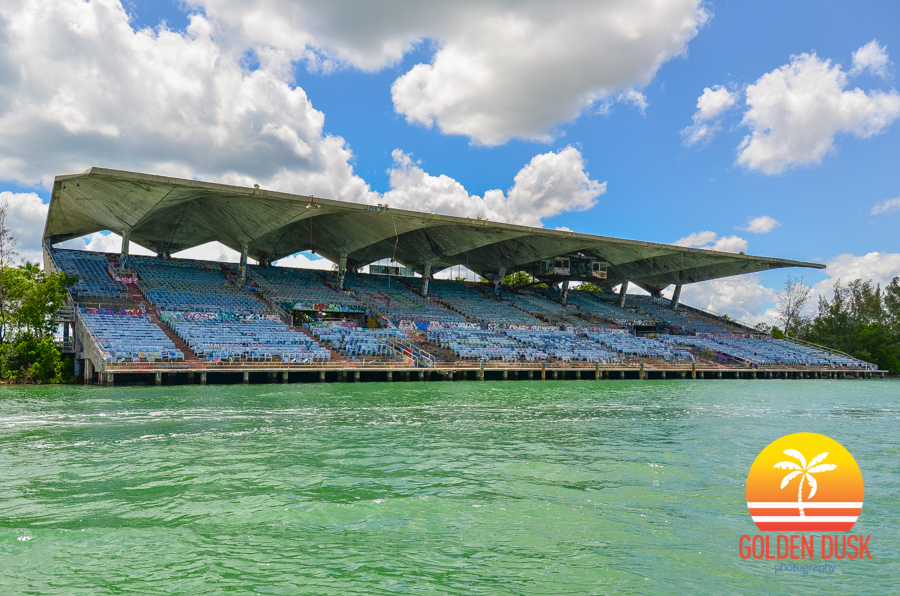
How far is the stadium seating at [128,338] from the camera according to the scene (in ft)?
95.1

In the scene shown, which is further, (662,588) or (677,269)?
(677,269)

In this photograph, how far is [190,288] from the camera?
4444 cm

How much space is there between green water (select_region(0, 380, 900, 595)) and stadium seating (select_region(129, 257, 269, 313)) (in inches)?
911

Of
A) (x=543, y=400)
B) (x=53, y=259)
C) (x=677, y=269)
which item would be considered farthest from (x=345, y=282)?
(x=677, y=269)

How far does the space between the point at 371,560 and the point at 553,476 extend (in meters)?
4.97

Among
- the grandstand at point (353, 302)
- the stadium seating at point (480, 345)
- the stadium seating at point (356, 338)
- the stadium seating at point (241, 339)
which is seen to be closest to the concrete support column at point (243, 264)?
the grandstand at point (353, 302)

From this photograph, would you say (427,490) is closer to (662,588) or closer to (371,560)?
(371,560)

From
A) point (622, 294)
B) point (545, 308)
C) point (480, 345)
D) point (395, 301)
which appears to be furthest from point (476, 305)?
point (622, 294)

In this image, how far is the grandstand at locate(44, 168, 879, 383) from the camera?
3366cm

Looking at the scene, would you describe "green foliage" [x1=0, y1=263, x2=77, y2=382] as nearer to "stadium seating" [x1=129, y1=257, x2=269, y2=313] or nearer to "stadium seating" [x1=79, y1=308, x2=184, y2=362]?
"stadium seating" [x1=79, y1=308, x2=184, y2=362]

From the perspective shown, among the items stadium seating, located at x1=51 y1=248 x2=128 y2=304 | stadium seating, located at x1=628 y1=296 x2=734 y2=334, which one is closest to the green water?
stadium seating, located at x1=51 y1=248 x2=128 y2=304

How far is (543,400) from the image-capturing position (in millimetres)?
25453

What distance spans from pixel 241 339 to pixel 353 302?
1637cm

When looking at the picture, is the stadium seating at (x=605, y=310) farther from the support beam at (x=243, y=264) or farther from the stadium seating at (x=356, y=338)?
the support beam at (x=243, y=264)
